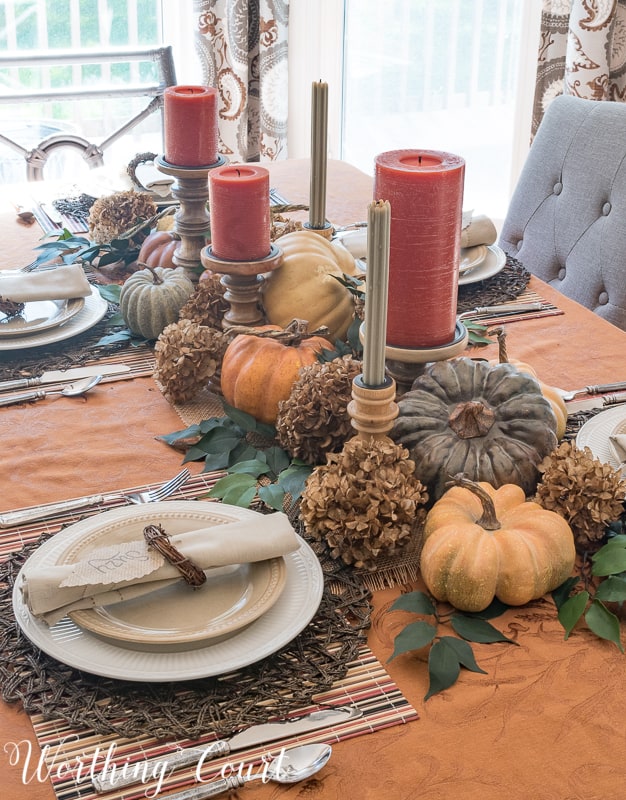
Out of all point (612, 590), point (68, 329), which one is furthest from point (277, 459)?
point (68, 329)

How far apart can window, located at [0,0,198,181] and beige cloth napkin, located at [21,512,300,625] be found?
7.79 feet

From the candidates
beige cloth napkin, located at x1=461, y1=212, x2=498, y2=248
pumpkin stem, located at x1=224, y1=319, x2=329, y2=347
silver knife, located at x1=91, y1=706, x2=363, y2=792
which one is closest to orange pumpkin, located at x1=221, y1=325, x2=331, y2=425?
pumpkin stem, located at x1=224, y1=319, x2=329, y2=347

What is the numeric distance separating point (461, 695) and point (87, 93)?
227cm

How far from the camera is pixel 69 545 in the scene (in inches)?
31.1

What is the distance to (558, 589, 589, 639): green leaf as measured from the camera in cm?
75

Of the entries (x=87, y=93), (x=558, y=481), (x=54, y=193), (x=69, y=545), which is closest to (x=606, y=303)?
(x=558, y=481)

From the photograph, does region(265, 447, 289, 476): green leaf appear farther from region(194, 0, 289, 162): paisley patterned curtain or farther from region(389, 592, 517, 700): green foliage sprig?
region(194, 0, 289, 162): paisley patterned curtain

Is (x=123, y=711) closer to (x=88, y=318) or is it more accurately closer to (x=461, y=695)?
(x=461, y=695)

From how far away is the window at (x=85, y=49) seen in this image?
3035 mm

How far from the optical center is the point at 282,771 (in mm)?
621

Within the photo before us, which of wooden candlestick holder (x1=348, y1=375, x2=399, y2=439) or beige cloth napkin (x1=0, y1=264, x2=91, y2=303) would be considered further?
beige cloth napkin (x1=0, y1=264, x2=91, y2=303)

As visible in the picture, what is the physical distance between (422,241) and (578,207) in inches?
39.1

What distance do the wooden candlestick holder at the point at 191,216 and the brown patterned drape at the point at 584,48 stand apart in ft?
4.95

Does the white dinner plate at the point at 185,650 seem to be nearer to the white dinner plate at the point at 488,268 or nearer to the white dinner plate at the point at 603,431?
the white dinner plate at the point at 603,431
